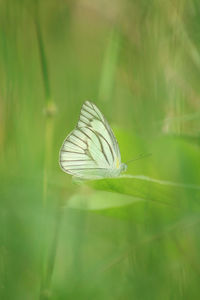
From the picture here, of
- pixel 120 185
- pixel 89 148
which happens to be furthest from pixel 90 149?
pixel 120 185

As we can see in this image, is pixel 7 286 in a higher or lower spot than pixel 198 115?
lower

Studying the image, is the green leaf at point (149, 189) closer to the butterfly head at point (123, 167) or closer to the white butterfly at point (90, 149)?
the butterfly head at point (123, 167)

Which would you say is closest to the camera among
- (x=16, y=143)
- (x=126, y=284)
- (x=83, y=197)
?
(x=126, y=284)

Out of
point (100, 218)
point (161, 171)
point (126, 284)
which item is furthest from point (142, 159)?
point (100, 218)

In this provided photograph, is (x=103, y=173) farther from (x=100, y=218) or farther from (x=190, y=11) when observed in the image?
(x=190, y=11)

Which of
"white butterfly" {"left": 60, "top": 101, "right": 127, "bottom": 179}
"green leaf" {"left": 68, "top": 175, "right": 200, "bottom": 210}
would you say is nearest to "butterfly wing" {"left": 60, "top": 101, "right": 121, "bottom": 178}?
"white butterfly" {"left": 60, "top": 101, "right": 127, "bottom": 179}

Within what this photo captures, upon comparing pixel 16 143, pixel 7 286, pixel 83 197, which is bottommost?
pixel 7 286

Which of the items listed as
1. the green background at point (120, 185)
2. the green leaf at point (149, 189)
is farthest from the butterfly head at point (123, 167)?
the green leaf at point (149, 189)

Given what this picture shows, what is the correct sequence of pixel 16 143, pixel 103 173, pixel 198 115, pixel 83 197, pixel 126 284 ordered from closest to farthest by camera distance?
pixel 126 284, pixel 83 197, pixel 198 115, pixel 103 173, pixel 16 143
